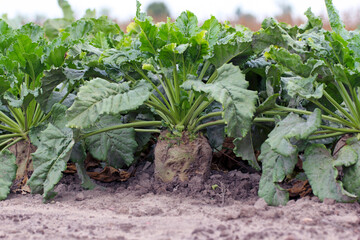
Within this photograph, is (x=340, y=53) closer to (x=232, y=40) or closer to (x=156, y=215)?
(x=232, y=40)

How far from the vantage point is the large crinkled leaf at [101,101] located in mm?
2098

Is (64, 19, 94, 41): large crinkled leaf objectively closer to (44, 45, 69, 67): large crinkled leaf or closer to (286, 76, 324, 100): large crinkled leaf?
(44, 45, 69, 67): large crinkled leaf

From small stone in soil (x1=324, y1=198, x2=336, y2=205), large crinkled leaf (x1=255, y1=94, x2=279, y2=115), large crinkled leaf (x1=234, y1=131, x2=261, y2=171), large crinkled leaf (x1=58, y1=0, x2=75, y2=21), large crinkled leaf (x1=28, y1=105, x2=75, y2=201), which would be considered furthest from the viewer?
large crinkled leaf (x1=58, y1=0, x2=75, y2=21)

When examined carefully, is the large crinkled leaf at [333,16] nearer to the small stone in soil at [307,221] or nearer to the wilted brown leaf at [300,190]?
the wilted brown leaf at [300,190]

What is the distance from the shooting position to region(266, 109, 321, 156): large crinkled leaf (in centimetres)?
200

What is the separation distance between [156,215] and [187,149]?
1.79 feet

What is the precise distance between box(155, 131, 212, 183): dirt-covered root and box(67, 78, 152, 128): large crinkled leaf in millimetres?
421

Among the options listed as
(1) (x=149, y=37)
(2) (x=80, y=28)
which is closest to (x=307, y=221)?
(1) (x=149, y=37)

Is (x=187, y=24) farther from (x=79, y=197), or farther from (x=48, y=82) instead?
(x=79, y=197)

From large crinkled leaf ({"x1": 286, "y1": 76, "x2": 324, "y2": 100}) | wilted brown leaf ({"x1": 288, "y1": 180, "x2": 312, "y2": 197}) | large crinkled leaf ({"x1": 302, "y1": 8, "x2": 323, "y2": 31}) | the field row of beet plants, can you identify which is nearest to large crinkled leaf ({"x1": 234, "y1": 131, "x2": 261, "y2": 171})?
the field row of beet plants

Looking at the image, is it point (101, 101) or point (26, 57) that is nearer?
point (101, 101)

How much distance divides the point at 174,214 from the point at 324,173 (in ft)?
2.46

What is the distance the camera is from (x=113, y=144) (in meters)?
2.71

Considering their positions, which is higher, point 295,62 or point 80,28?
point 80,28
